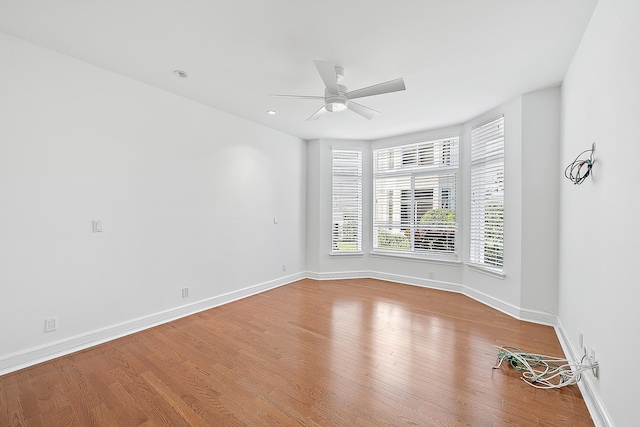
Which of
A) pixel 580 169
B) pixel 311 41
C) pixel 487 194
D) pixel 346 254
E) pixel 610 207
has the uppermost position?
pixel 311 41

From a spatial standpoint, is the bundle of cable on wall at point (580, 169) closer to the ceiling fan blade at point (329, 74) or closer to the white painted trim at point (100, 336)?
the ceiling fan blade at point (329, 74)

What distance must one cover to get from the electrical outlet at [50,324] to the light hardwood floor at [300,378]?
0.29 metres

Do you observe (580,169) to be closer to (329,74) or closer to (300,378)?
(329,74)

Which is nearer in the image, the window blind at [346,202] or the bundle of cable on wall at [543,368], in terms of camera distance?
the bundle of cable on wall at [543,368]

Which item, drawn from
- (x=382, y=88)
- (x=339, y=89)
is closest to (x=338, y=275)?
(x=339, y=89)

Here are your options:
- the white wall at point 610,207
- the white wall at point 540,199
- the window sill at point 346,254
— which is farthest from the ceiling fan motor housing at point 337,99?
the window sill at point 346,254

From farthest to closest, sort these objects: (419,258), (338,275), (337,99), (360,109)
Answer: (338,275), (419,258), (360,109), (337,99)

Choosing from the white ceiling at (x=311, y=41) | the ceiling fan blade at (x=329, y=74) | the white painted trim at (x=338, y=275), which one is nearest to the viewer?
the white ceiling at (x=311, y=41)

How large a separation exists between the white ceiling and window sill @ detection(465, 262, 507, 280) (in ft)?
7.61

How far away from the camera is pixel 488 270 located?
3.88 meters

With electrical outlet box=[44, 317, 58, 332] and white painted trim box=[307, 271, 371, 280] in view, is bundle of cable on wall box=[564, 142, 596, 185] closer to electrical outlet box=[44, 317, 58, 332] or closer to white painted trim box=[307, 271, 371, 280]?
white painted trim box=[307, 271, 371, 280]

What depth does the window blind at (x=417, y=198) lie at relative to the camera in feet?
15.3

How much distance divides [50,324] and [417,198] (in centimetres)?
519

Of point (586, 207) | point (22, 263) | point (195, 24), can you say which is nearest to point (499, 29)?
point (586, 207)
